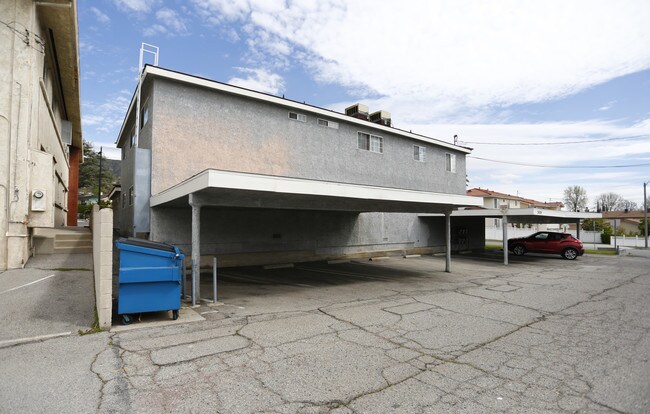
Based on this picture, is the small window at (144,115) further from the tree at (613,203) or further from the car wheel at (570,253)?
the tree at (613,203)

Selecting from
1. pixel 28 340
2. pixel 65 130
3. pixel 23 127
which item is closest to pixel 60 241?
pixel 23 127

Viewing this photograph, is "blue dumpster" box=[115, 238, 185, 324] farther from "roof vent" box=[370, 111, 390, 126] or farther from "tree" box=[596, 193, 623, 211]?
"tree" box=[596, 193, 623, 211]

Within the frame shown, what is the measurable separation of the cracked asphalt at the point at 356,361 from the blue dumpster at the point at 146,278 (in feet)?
1.62

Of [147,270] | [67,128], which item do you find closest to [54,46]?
[67,128]

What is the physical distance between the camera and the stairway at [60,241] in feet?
37.6

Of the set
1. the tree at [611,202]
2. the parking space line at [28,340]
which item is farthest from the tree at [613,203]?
the parking space line at [28,340]

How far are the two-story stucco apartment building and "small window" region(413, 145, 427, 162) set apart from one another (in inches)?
26.1

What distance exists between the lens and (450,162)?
22.9 m

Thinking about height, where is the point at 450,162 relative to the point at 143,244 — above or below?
above

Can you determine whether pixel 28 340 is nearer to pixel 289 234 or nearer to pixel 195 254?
pixel 195 254

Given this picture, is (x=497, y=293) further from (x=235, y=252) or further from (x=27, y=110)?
(x=27, y=110)

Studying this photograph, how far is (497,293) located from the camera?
30.9ft

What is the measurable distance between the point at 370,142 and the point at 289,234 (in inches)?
264

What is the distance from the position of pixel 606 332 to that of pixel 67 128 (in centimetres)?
2567
